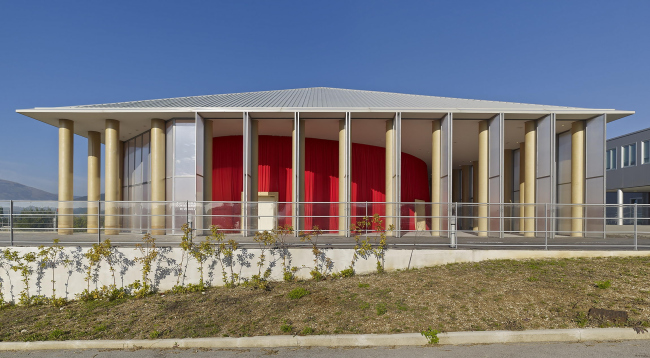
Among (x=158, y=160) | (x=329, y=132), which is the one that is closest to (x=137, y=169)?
(x=158, y=160)

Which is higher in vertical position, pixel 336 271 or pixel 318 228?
pixel 318 228

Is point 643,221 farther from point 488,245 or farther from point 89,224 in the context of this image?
point 89,224

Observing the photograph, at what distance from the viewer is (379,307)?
24.6 feet

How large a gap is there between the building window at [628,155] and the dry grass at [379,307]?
109 feet

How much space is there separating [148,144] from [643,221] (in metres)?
19.9

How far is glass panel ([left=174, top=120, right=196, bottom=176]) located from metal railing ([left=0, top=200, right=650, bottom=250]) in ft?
14.8

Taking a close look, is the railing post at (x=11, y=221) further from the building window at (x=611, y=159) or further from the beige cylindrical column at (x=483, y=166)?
the building window at (x=611, y=159)

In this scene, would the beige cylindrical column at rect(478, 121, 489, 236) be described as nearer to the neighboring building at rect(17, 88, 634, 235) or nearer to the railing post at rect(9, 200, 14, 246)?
the neighboring building at rect(17, 88, 634, 235)

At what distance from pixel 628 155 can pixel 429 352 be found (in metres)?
40.6

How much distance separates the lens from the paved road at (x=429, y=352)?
5.90 meters

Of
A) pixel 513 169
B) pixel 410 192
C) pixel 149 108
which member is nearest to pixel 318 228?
pixel 149 108

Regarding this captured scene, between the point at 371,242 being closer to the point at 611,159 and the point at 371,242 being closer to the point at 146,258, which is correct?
the point at 146,258

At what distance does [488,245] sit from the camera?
10891 millimetres

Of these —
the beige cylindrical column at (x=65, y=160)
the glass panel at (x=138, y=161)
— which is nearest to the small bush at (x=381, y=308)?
the glass panel at (x=138, y=161)
